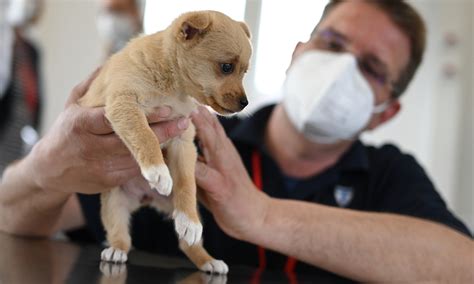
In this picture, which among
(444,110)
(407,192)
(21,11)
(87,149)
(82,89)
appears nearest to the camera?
(87,149)

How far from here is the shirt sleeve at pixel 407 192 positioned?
1.24 meters

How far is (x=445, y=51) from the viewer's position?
9.57 feet

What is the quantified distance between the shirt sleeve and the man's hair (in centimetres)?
19

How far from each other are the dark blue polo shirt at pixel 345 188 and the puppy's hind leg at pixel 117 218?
0.22 meters

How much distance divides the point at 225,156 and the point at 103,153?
244 mm

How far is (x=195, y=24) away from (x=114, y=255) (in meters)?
0.35

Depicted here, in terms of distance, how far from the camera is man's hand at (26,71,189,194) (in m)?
0.78

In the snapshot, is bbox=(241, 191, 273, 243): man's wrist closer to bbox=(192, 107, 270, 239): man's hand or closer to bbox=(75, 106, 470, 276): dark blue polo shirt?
bbox=(192, 107, 270, 239): man's hand

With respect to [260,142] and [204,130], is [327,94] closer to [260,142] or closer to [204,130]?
[260,142]

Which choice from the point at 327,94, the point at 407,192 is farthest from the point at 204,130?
the point at 407,192

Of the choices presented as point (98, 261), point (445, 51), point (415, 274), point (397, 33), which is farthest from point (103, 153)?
point (445, 51)

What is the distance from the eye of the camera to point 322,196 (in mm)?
1409

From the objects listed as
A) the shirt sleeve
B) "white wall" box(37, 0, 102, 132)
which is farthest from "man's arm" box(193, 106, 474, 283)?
"white wall" box(37, 0, 102, 132)

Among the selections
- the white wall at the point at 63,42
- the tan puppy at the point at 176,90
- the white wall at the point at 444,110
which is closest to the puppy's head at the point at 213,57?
the tan puppy at the point at 176,90
